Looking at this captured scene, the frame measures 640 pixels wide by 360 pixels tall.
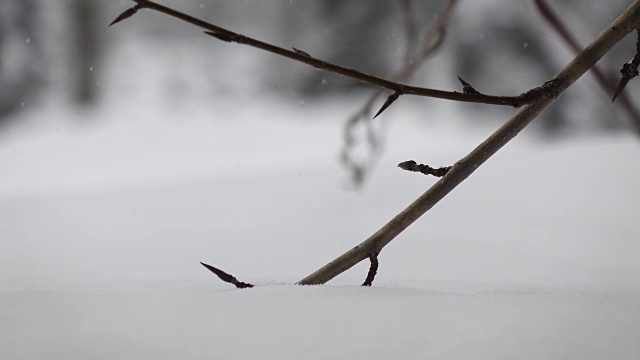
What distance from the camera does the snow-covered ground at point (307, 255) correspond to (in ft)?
1.36

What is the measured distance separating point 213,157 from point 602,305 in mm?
2949

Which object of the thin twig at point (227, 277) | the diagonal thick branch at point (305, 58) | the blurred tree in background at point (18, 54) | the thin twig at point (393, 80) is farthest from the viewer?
the blurred tree in background at point (18, 54)

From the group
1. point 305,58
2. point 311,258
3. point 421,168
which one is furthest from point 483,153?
point 311,258

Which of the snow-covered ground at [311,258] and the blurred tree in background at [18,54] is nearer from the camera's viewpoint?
the snow-covered ground at [311,258]

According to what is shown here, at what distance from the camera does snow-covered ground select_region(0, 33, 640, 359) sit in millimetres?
413

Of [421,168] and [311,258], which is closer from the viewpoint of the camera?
[421,168]

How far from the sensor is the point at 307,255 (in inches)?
45.7

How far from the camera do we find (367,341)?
0.41m

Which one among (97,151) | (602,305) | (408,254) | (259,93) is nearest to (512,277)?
(408,254)

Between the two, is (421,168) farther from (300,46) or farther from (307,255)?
(300,46)

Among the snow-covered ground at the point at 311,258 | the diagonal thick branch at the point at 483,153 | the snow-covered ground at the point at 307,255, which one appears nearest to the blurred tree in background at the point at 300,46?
the snow-covered ground at the point at 307,255

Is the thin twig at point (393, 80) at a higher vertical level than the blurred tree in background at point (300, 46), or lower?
lower

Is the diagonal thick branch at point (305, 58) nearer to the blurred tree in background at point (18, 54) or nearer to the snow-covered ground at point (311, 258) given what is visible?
the snow-covered ground at point (311, 258)

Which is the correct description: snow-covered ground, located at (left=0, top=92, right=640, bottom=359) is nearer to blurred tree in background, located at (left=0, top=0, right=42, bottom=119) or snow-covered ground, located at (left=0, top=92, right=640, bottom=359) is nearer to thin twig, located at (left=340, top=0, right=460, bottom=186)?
thin twig, located at (left=340, top=0, right=460, bottom=186)
